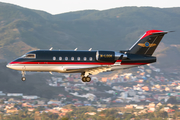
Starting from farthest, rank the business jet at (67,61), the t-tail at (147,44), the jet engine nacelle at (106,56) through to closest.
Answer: the t-tail at (147,44)
the jet engine nacelle at (106,56)
the business jet at (67,61)

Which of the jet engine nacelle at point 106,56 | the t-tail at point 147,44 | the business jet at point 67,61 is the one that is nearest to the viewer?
the business jet at point 67,61

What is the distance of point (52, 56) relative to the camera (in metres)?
56.3

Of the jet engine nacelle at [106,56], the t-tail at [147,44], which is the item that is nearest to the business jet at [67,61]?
the jet engine nacelle at [106,56]

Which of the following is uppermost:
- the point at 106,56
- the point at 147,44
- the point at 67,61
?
the point at 147,44

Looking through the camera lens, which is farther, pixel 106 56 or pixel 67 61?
pixel 106 56

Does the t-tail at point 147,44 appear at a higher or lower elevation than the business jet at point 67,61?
higher

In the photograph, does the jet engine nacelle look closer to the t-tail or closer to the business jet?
the business jet

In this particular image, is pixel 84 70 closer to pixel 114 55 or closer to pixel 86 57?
pixel 86 57

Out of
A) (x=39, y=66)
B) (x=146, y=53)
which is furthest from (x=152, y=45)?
(x=39, y=66)

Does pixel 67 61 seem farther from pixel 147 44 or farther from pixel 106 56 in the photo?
pixel 147 44

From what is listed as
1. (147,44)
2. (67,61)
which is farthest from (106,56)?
(147,44)

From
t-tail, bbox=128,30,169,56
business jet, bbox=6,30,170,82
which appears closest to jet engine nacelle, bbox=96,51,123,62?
business jet, bbox=6,30,170,82

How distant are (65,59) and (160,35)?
693 inches

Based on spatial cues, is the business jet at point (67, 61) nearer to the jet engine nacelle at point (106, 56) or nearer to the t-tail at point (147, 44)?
the jet engine nacelle at point (106, 56)
